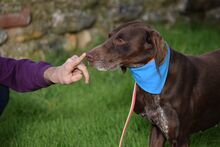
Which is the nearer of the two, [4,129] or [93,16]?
[4,129]

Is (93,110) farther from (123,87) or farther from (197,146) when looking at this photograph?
(197,146)

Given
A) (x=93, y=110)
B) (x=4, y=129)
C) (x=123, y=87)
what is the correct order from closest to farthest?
(x=4, y=129) < (x=93, y=110) < (x=123, y=87)

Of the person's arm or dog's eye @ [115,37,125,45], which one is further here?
dog's eye @ [115,37,125,45]

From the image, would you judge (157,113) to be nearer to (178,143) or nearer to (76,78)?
(178,143)

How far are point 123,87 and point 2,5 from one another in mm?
1851

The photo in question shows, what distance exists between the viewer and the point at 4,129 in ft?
17.0

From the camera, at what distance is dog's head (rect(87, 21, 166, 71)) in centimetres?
375

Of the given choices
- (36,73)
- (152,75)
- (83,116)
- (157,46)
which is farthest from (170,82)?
(83,116)

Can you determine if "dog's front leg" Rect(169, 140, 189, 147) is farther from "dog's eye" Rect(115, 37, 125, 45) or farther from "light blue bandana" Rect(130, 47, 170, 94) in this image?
"dog's eye" Rect(115, 37, 125, 45)

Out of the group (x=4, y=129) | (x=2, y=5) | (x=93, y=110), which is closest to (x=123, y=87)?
(x=93, y=110)

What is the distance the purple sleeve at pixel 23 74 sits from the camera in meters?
3.66

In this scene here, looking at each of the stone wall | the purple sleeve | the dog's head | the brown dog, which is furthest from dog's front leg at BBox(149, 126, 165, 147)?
the stone wall

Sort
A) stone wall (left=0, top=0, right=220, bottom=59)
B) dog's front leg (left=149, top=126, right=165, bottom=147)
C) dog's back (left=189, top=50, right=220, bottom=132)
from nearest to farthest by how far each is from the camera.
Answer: dog's back (left=189, top=50, right=220, bottom=132), dog's front leg (left=149, top=126, right=165, bottom=147), stone wall (left=0, top=0, right=220, bottom=59)

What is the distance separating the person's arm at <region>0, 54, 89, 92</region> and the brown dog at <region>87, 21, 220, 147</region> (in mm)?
326
